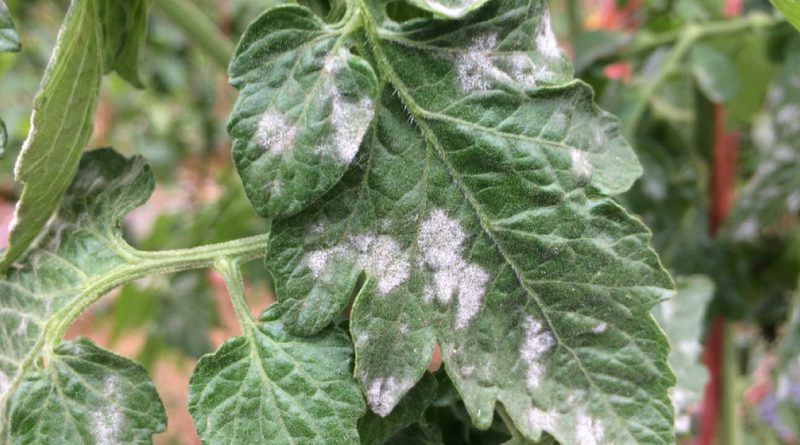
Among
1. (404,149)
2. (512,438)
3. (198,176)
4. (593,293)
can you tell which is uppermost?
(404,149)

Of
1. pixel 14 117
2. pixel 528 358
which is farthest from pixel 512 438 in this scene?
pixel 14 117

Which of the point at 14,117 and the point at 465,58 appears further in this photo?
the point at 14,117

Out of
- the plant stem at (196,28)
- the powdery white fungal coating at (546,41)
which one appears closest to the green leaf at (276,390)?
the powdery white fungal coating at (546,41)

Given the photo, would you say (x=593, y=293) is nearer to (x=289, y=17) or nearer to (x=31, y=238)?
(x=289, y=17)

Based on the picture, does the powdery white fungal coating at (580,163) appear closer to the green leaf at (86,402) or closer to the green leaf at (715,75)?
the green leaf at (86,402)

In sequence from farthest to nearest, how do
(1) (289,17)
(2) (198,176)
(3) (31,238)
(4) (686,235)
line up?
(2) (198,176) → (4) (686,235) → (3) (31,238) → (1) (289,17)

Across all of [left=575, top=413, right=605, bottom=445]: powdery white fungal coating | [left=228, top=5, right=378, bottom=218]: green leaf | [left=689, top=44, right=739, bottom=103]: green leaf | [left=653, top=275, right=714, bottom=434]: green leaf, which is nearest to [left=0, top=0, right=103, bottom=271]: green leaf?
[left=228, top=5, right=378, bottom=218]: green leaf
